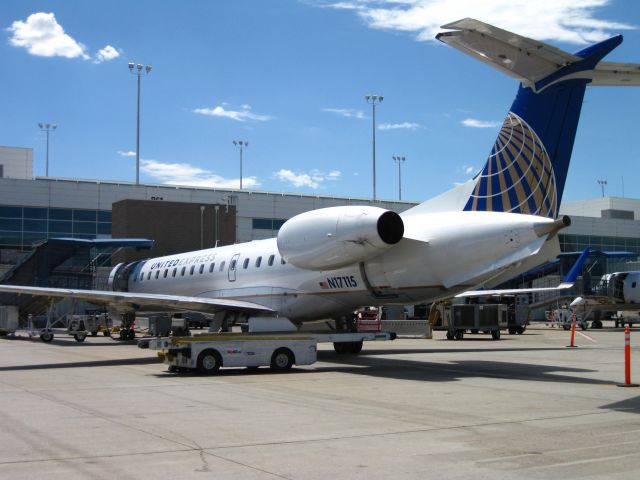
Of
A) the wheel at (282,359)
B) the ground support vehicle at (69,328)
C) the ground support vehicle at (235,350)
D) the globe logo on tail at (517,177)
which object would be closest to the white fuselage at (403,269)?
the globe logo on tail at (517,177)

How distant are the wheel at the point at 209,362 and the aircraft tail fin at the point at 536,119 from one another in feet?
23.0

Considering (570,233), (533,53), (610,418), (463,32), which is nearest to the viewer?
(610,418)

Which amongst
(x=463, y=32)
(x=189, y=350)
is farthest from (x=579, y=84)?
(x=189, y=350)

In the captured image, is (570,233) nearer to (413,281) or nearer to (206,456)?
(413,281)

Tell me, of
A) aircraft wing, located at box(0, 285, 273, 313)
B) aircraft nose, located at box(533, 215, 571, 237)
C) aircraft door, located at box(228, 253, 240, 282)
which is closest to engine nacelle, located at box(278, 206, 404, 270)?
aircraft nose, located at box(533, 215, 571, 237)

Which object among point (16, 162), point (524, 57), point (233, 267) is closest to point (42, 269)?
point (233, 267)

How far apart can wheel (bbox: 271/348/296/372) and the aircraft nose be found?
6.59 metres

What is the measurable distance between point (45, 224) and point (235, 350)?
4316 centimetres

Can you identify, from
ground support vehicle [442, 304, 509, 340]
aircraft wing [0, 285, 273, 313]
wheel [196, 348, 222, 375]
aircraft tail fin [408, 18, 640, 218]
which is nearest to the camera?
aircraft tail fin [408, 18, 640, 218]

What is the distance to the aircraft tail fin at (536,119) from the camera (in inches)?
607

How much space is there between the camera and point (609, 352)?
24.6 m

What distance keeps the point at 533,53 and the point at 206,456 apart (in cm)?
1133

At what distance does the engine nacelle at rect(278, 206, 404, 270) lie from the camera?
1747cm

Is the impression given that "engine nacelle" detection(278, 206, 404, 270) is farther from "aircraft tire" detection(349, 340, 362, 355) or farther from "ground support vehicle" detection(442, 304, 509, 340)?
"ground support vehicle" detection(442, 304, 509, 340)
